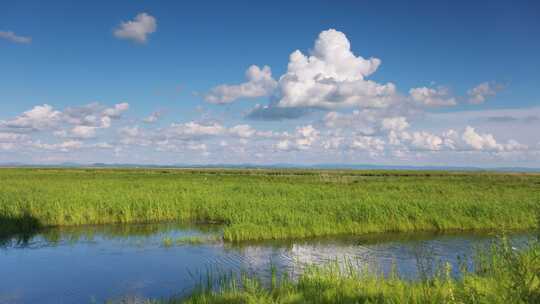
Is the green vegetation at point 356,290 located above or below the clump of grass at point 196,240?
above

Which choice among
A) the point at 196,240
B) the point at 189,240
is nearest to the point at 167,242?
the point at 189,240

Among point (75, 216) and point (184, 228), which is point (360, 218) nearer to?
point (184, 228)

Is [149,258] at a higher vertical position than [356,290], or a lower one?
lower

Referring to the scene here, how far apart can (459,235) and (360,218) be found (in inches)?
198

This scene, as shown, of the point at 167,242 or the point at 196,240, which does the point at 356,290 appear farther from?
the point at 167,242

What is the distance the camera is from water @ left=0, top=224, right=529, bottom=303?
11.6 meters

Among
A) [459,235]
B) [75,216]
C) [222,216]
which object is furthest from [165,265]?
[459,235]

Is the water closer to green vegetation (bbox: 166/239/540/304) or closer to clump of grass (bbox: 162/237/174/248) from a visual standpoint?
clump of grass (bbox: 162/237/174/248)

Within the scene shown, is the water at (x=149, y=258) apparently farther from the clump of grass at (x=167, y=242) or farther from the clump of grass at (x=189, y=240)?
the clump of grass at (x=189, y=240)

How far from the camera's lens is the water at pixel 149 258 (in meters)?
11.6

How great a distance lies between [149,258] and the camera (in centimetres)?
1527

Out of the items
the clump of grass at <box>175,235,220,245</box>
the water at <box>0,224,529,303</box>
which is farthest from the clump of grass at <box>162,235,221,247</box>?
the water at <box>0,224,529,303</box>

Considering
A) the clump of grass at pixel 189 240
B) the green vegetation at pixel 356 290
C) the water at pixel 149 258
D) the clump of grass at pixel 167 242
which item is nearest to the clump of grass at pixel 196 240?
the clump of grass at pixel 189 240

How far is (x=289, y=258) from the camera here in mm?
14820
